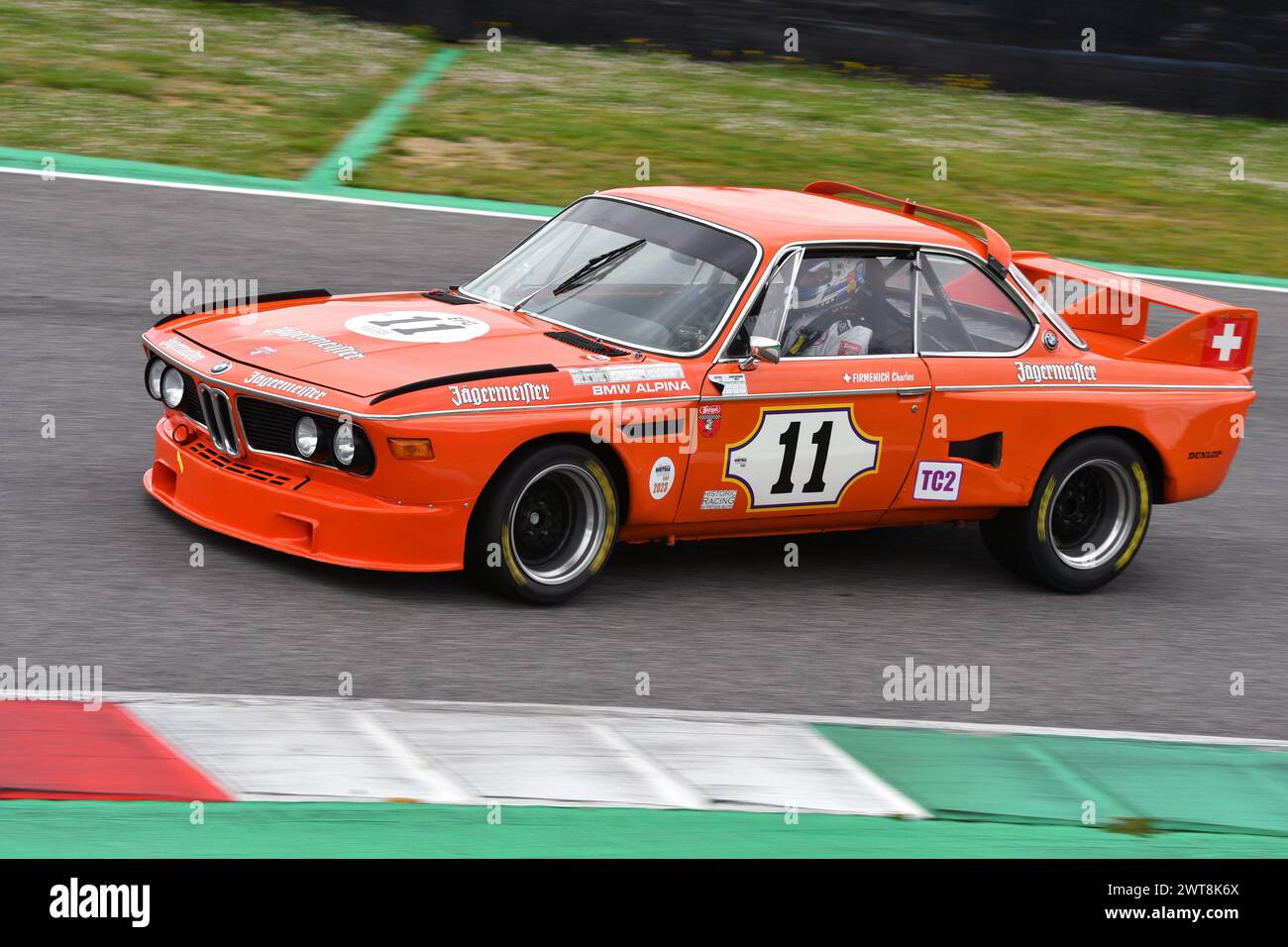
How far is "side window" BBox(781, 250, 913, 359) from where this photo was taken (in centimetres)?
664

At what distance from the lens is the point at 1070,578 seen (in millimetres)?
7293

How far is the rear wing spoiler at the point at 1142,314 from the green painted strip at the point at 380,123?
21.1ft

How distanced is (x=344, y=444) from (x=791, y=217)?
2.15m

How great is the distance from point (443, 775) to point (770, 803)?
909mm

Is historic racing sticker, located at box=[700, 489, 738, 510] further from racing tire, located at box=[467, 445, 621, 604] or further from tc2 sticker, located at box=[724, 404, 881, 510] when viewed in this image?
racing tire, located at box=[467, 445, 621, 604]

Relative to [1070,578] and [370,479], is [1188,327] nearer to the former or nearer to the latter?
[1070,578]

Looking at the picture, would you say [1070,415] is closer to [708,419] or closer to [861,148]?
[708,419]

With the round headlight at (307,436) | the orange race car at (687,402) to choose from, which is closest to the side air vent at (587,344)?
the orange race car at (687,402)

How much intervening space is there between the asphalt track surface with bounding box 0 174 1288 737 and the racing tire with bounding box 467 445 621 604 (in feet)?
0.40

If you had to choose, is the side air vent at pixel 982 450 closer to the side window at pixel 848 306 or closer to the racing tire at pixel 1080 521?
the racing tire at pixel 1080 521

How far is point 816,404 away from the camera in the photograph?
6.52 metres

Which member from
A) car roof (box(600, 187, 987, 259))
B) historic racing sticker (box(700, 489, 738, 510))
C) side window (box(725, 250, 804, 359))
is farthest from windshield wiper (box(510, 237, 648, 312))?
historic racing sticker (box(700, 489, 738, 510))

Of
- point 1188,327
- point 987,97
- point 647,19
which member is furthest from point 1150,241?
point 1188,327

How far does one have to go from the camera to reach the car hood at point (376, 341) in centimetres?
597
